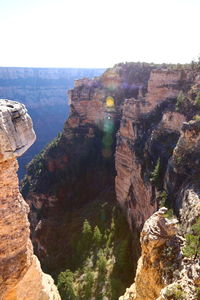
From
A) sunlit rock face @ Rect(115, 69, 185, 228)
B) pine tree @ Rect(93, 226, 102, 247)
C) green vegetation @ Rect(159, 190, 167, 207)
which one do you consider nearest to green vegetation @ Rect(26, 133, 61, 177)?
sunlit rock face @ Rect(115, 69, 185, 228)

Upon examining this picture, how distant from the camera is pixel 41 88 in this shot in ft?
487

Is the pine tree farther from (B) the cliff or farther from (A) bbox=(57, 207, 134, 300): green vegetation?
(B) the cliff

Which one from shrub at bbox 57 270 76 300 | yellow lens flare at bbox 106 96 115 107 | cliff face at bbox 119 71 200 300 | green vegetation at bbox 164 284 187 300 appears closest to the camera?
green vegetation at bbox 164 284 187 300

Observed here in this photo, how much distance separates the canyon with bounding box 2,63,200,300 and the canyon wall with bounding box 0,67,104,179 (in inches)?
3104

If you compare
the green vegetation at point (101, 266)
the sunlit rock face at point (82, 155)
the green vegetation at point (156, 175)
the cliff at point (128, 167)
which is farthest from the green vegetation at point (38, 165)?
the green vegetation at point (156, 175)

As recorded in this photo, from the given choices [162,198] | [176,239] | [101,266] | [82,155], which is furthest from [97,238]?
[82,155]

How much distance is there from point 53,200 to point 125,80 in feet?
85.4

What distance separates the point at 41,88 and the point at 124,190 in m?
122

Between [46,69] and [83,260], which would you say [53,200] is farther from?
[46,69]

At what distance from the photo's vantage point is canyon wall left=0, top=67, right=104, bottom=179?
14099 centimetres

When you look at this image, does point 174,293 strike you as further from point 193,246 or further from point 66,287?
point 66,287

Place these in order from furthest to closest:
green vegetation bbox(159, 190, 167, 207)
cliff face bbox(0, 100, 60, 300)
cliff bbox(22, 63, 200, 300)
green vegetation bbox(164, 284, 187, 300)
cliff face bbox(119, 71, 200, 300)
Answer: green vegetation bbox(159, 190, 167, 207)
cliff bbox(22, 63, 200, 300)
cliff face bbox(119, 71, 200, 300)
green vegetation bbox(164, 284, 187, 300)
cliff face bbox(0, 100, 60, 300)

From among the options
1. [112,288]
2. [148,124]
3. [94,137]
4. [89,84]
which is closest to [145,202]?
[112,288]

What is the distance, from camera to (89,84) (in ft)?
197
